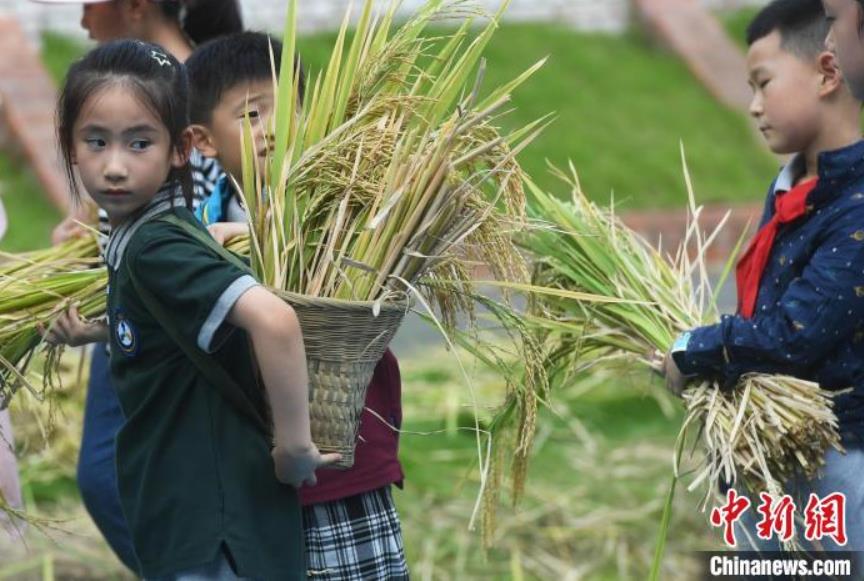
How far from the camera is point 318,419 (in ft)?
8.52

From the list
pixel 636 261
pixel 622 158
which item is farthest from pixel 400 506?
pixel 622 158

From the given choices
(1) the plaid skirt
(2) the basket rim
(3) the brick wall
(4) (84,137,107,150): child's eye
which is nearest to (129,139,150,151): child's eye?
(4) (84,137,107,150): child's eye

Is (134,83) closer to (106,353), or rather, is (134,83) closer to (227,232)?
(227,232)

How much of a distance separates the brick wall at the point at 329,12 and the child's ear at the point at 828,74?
4378 mm

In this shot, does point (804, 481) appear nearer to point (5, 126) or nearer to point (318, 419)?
point (318, 419)

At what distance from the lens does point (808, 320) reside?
296cm

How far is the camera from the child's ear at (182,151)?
2641mm

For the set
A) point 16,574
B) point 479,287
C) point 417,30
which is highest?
point 417,30

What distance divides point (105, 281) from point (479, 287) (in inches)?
28.4

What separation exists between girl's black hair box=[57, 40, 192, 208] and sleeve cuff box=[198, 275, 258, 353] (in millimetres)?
324

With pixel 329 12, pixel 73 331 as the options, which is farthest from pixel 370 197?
pixel 329 12

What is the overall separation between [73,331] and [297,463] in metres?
0.67

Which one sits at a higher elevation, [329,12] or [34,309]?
[329,12]

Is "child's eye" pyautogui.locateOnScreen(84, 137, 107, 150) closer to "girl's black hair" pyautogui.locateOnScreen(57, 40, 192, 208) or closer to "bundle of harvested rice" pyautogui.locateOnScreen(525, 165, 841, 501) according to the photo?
"girl's black hair" pyautogui.locateOnScreen(57, 40, 192, 208)
